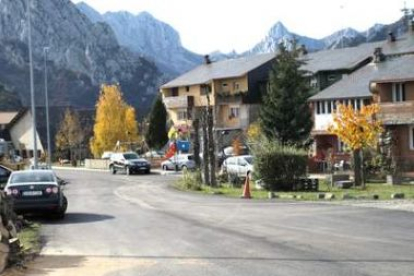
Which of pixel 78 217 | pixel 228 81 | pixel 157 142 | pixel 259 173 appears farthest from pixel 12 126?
pixel 78 217

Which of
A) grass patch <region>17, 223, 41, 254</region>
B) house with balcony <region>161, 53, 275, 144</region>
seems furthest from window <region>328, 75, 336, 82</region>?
grass patch <region>17, 223, 41, 254</region>

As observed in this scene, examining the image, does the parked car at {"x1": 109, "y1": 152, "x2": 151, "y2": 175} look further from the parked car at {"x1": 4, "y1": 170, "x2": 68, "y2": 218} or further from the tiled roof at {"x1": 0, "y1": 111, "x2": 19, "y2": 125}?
the tiled roof at {"x1": 0, "y1": 111, "x2": 19, "y2": 125}

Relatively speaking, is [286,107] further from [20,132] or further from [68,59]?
[68,59]

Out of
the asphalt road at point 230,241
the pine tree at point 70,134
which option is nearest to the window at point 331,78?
the pine tree at point 70,134

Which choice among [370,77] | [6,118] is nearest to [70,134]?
[6,118]

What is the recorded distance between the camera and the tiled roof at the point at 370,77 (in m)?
48.0

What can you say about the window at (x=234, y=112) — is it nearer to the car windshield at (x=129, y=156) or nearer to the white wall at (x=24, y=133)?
the car windshield at (x=129, y=156)

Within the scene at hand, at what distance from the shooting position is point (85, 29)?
186 meters

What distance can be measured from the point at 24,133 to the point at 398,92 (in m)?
76.9

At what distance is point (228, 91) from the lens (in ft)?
286

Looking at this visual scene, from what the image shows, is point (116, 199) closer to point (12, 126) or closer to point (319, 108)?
point (319, 108)

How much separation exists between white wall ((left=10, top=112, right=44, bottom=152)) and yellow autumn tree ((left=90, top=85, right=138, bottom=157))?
94.9 ft

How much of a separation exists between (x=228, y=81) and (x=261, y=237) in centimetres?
7210

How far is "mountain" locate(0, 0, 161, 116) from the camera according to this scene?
16175 cm
